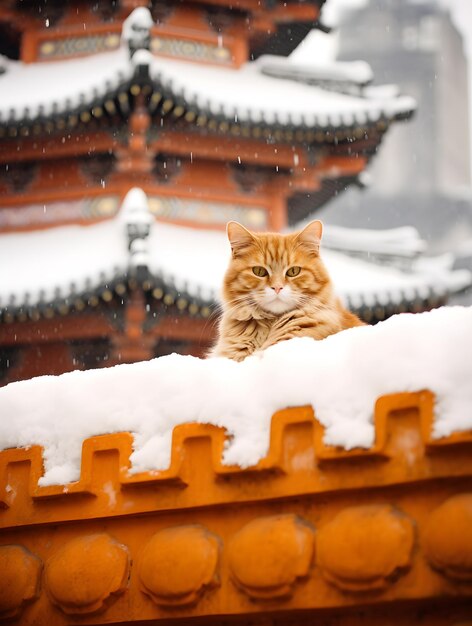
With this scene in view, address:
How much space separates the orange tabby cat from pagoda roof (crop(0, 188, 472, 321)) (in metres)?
3.94

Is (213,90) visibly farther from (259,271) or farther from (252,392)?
(252,392)

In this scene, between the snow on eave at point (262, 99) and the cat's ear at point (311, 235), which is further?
the snow on eave at point (262, 99)

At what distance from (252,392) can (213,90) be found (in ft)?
23.6

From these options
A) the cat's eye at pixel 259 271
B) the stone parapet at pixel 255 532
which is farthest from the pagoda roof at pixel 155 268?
the stone parapet at pixel 255 532

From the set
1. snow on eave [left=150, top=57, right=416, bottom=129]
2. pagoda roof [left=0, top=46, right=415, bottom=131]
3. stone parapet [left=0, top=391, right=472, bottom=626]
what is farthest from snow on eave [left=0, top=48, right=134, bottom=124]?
stone parapet [left=0, top=391, right=472, bottom=626]

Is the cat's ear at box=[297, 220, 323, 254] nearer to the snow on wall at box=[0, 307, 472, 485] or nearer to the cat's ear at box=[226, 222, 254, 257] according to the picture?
the cat's ear at box=[226, 222, 254, 257]

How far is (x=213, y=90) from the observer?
8.63 m

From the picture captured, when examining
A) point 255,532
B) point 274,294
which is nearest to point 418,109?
point 274,294

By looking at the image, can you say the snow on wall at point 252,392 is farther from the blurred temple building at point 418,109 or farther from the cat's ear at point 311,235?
→ the blurred temple building at point 418,109

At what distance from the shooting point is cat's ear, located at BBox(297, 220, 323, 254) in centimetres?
306

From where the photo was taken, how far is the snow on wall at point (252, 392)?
5.41ft

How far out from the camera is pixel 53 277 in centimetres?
759

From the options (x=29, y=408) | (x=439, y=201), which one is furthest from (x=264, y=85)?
(x=439, y=201)

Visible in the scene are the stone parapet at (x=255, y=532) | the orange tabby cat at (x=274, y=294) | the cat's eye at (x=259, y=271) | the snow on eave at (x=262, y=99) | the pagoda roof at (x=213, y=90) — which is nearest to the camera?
the stone parapet at (x=255, y=532)
